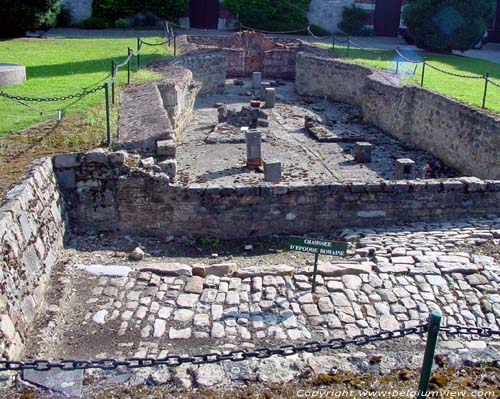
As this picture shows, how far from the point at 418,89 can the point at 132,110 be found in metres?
8.59

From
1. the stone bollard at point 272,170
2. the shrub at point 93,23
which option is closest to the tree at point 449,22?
the shrub at point 93,23

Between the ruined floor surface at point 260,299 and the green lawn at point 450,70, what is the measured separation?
27.1ft

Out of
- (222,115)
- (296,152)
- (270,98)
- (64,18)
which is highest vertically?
(64,18)

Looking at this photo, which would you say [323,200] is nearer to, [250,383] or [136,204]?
[136,204]

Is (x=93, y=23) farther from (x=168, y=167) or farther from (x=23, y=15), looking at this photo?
(x=168, y=167)

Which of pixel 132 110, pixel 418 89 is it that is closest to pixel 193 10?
pixel 418 89

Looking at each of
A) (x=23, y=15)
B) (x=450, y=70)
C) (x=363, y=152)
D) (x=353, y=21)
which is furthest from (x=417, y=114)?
(x=353, y=21)

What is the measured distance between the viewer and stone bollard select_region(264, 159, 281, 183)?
502 inches

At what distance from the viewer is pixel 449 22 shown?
28.6 metres

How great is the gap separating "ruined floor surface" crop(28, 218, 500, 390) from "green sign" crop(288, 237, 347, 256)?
60 cm

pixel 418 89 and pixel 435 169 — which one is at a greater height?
pixel 418 89

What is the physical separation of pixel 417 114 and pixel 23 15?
758 inches

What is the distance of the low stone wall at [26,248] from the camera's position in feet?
19.5

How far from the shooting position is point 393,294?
24.7ft
